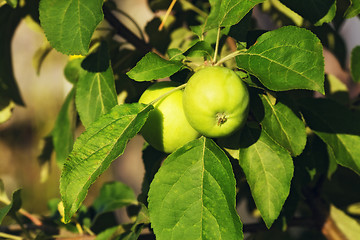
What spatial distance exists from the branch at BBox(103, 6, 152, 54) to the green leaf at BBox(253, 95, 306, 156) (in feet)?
1.41

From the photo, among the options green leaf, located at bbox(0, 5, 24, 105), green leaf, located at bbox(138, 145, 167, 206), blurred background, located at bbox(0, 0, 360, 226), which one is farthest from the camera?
blurred background, located at bbox(0, 0, 360, 226)

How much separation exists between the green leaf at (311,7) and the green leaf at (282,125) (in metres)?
0.17

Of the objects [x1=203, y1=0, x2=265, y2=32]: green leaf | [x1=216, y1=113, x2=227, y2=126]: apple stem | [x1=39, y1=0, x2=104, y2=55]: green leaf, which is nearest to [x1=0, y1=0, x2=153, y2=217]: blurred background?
[x1=39, y1=0, x2=104, y2=55]: green leaf

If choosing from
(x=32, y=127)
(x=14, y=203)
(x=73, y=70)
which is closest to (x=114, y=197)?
(x=14, y=203)

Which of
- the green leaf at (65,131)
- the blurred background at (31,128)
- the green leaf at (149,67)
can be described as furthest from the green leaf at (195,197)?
the blurred background at (31,128)

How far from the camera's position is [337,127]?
0.86m

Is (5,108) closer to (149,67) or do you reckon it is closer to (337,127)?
(149,67)

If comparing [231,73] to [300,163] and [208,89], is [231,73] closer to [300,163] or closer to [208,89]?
[208,89]

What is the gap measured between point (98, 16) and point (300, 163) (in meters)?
0.52

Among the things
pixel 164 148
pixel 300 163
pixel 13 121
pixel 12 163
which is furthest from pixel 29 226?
pixel 13 121

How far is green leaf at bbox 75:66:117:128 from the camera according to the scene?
81 cm

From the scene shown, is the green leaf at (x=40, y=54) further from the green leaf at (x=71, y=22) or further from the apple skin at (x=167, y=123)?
the apple skin at (x=167, y=123)

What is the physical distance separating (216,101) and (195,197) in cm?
17

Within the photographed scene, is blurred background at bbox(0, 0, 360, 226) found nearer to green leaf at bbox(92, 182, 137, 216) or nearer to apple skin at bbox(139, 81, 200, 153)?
green leaf at bbox(92, 182, 137, 216)
